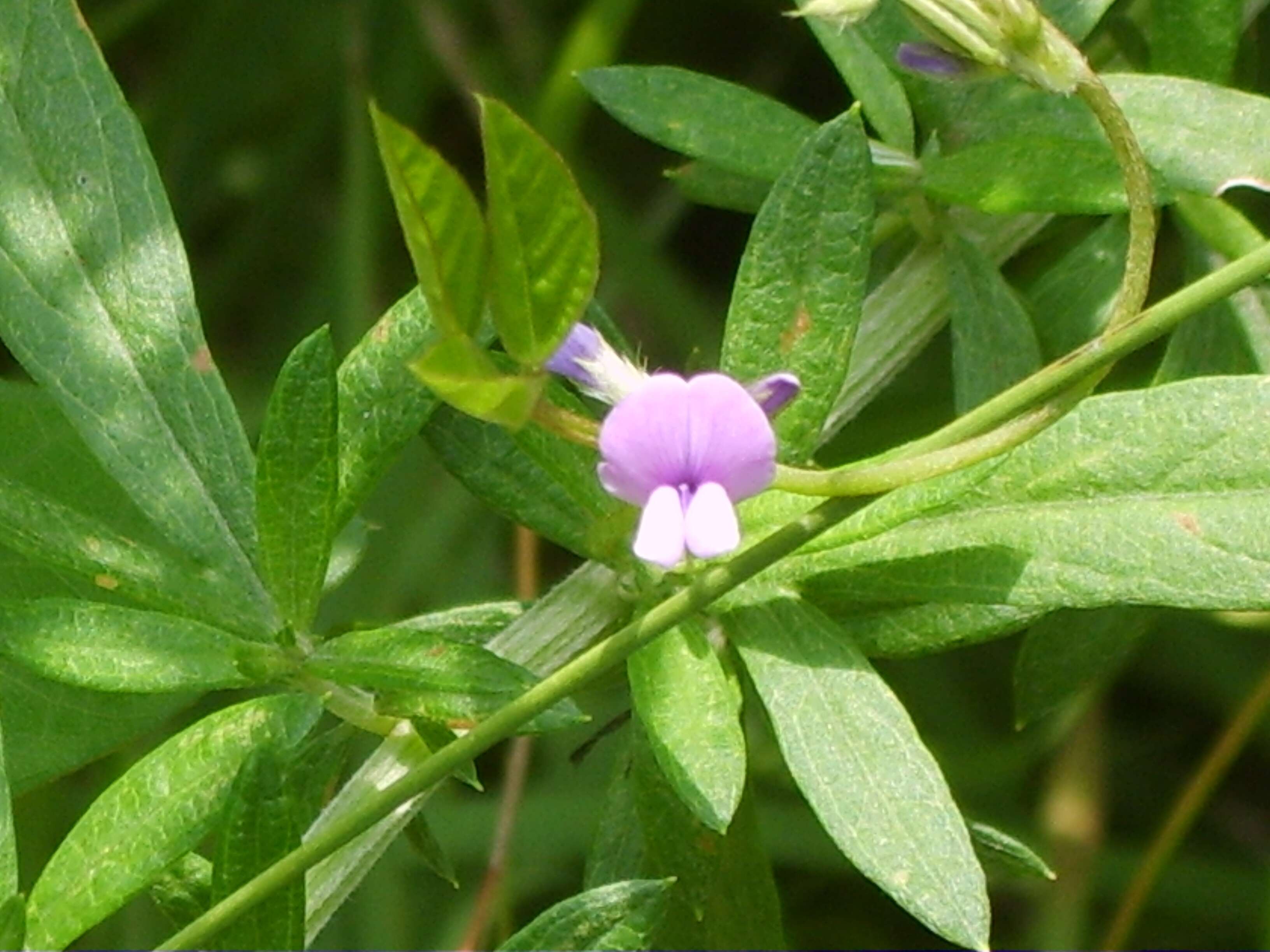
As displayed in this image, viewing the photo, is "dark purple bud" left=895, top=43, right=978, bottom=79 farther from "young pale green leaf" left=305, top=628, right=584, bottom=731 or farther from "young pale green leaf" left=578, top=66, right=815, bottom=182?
"young pale green leaf" left=305, top=628, right=584, bottom=731

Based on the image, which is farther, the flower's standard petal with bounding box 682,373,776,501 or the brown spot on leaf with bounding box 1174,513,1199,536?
the brown spot on leaf with bounding box 1174,513,1199,536

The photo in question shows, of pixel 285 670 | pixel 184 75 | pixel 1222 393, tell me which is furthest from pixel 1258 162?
pixel 184 75

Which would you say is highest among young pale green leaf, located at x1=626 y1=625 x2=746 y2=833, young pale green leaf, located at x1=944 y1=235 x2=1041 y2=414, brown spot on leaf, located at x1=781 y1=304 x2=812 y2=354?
young pale green leaf, located at x1=944 y1=235 x2=1041 y2=414

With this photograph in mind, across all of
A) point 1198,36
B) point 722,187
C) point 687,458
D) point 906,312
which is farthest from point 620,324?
point 687,458

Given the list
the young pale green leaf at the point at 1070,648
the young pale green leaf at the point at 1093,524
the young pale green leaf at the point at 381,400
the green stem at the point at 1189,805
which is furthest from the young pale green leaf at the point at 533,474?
the green stem at the point at 1189,805

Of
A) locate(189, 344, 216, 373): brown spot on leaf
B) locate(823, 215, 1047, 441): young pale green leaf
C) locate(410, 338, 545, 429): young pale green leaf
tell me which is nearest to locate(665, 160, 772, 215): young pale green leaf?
locate(823, 215, 1047, 441): young pale green leaf

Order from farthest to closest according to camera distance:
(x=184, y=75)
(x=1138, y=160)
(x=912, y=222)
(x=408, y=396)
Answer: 1. (x=184, y=75)
2. (x=912, y=222)
3. (x=408, y=396)
4. (x=1138, y=160)

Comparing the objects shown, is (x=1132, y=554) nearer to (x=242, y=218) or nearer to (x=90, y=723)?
(x=90, y=723)
